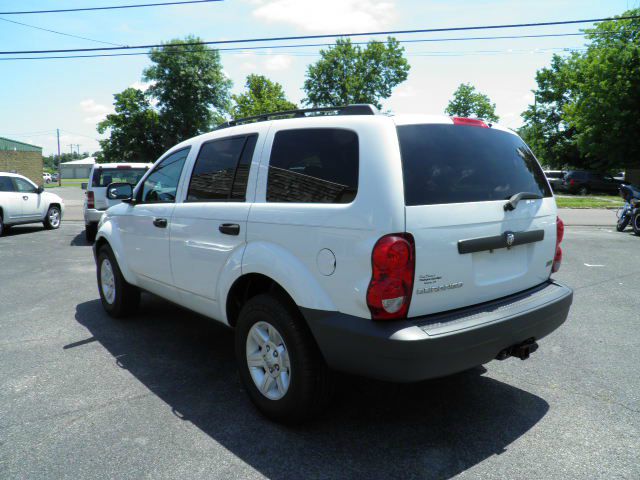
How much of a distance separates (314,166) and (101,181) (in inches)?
402

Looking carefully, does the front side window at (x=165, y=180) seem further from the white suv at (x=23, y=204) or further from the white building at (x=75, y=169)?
the white building at (x=75, y=169)

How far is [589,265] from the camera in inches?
339

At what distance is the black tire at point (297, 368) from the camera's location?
2.81m

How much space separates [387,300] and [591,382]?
2271 mm

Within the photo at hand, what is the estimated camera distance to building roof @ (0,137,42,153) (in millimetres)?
37875

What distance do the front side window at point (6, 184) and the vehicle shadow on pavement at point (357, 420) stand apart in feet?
38.8

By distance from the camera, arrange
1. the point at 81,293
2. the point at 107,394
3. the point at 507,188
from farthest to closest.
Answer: the point at 81,293, the point at 107,394, the point at 507,188

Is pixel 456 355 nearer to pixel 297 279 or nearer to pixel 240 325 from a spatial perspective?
pixel 297 279

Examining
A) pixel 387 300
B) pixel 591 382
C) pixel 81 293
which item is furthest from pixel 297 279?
pixel 81 293

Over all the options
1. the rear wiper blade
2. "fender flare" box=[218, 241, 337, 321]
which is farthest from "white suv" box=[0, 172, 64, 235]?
the rear wiper blade

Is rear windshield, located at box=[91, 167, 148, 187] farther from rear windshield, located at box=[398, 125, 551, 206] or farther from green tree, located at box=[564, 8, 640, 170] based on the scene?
green tree, located at box=[564, 8, 640, 170]

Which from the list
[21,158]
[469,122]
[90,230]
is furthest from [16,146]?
[469,122]

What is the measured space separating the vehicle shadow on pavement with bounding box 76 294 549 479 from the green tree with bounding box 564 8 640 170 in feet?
117

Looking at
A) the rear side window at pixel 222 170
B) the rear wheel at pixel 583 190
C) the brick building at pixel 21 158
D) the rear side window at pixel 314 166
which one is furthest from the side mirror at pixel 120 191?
the brick building at pixel 21 158
